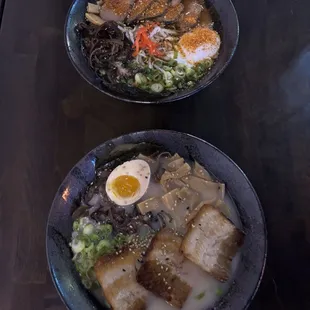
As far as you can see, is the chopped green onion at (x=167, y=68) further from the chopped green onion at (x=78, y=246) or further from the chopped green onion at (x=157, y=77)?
the chopped green onion at (x=78, y=246)

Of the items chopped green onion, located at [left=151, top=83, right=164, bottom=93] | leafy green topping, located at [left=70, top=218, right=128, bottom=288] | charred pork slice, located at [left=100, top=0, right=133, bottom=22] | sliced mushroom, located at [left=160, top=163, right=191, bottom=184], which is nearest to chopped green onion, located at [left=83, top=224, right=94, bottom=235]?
leafy green topping, located at [left=70, top=218, right=128, bottom=288]

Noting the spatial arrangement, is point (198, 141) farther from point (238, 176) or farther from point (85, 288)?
point (85, 288)

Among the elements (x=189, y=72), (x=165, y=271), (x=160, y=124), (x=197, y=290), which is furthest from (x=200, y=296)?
(x=189, y=72)

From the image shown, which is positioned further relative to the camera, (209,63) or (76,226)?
(209,63)

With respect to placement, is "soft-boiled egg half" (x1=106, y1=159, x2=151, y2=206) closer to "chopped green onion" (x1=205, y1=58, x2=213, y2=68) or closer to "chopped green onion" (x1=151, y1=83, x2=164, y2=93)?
"chopped green onion" (x1=151, y1=83, x2=164, y2=93)

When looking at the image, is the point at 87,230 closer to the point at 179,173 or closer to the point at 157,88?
the point at 179,173
